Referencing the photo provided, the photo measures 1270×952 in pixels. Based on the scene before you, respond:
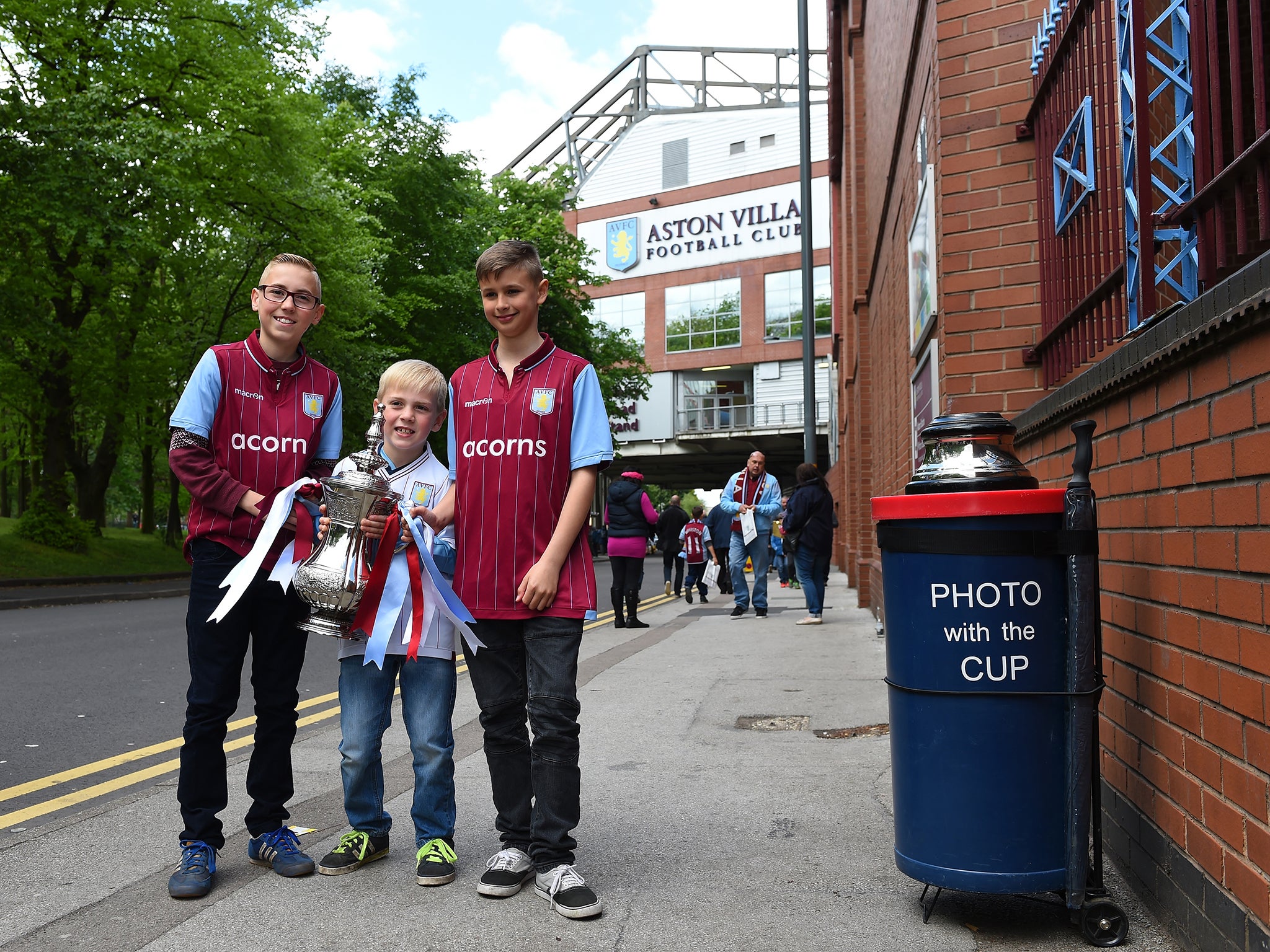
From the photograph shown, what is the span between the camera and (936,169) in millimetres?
5414

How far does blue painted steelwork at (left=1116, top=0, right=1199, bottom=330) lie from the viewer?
126 inches

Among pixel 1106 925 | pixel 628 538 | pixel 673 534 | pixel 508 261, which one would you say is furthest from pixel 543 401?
pixel 673 534

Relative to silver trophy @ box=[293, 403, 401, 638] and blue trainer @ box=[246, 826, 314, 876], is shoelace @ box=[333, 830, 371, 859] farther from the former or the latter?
silver trophy @ box=[293, 403, 401, 638]

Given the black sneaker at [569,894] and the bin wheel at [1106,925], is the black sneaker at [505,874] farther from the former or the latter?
the bin wheel at [1106,925]

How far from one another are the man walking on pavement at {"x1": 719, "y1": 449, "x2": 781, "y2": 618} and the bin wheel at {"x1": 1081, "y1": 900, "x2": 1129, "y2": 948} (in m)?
9.85

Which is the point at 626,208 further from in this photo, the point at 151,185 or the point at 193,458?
the point at 193,458

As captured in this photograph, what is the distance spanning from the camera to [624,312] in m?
53.2

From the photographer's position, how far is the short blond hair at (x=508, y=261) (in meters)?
3.30

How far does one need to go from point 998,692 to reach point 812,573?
9331 mm

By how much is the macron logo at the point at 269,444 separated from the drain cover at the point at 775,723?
3074 mm

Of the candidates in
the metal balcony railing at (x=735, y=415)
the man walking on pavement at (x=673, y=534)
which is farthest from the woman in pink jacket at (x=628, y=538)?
the metal balcony railing at (x=735, y=415)

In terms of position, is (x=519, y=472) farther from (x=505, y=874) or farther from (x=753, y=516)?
(x=753, y=516)

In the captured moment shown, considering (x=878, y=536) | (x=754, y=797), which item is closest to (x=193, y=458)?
(x=878, y=536)

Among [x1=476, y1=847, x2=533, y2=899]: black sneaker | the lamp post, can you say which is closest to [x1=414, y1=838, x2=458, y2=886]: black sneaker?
[x1=476, y1=847, x2=533, y2=899]: black sneaker
